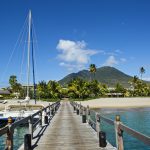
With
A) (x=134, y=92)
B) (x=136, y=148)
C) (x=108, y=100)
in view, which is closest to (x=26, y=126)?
(x=136, y=148)

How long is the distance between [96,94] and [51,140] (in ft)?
384

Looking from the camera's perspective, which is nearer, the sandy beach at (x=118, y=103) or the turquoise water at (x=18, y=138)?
the turquoise water at (x=18, y=138)

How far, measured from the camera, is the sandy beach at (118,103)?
310ft

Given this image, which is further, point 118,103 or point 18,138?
point 118,103

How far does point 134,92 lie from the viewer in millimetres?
140125

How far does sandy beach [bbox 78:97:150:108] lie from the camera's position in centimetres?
9436

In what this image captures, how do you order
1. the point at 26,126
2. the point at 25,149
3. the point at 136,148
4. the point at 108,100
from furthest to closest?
the point at 108,100
the point at 26,126
the point at 136,148
the point at 25,149

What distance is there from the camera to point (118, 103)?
96.8m

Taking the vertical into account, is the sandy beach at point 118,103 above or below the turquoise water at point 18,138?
above

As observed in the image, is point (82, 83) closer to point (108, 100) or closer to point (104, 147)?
point (108, 100)

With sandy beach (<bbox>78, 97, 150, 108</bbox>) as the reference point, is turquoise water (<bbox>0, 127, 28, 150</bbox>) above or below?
below

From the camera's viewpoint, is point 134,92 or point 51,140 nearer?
point 51,140

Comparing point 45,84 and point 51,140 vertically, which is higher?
point 45,84

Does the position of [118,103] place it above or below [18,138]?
above
